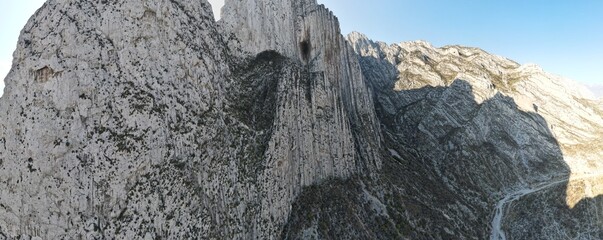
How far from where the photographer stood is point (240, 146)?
62.0 m

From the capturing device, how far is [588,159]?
372 ft

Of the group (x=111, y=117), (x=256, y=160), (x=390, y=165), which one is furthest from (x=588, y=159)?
(x=111, y=117)

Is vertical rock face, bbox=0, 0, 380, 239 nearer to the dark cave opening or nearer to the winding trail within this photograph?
the dark cave opening

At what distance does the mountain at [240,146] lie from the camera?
46.2 meters

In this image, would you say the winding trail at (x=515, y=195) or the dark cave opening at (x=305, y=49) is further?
the winding trail at (x=515, y=195)

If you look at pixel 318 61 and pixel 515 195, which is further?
pixel 515 195

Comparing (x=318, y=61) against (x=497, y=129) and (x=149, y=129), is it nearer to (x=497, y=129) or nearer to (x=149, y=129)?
(x=149, y=129)

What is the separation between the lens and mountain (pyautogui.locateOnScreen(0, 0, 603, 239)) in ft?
151

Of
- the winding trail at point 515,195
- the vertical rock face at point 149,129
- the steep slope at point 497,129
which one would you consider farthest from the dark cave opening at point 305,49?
the winding trail at point 515,195

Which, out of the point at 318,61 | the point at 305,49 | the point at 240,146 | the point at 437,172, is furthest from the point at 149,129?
the point at 437,172

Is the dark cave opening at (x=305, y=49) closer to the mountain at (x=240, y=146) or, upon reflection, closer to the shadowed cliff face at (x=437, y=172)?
the mountain at (x=240, y=146)

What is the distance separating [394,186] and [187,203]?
1928 inches

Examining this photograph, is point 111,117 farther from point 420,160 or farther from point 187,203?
point 420,160

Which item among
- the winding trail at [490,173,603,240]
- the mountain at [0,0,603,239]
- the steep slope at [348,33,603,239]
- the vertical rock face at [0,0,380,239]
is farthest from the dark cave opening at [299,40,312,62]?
the winding trail at [490,173,603,240]
